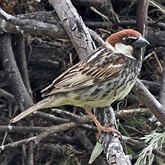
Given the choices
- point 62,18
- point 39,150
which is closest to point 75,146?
point 39,150

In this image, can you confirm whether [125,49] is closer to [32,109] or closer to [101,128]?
[101,128]

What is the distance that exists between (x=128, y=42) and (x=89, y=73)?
9.0 inches

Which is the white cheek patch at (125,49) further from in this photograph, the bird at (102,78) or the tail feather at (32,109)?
the tail feather at (32,109)

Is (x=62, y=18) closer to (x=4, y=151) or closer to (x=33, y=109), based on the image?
(x=33, y=109)

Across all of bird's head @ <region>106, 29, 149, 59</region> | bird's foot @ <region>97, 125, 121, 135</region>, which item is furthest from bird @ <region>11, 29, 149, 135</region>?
bird's foot @ <region>97, 125, 121, 135</region>

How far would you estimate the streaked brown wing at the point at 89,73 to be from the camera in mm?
3484

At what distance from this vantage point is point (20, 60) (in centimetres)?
391

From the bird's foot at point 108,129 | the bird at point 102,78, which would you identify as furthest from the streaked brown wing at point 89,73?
the bird's foot at point 108,129

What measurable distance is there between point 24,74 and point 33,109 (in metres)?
0.56

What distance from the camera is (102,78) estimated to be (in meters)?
3.52

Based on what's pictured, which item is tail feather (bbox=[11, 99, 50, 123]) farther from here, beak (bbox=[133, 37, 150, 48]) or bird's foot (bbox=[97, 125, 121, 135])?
beak (bbox=[133, 37, 150, 48])

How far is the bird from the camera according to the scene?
3.47 metres

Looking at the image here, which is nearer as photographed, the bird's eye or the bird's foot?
the bird's foot

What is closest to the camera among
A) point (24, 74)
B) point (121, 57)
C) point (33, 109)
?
point (33, 109)
